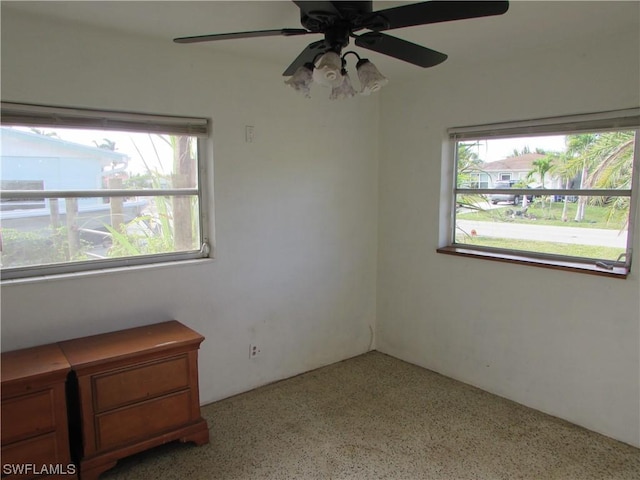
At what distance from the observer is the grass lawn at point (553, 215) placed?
8.50ft

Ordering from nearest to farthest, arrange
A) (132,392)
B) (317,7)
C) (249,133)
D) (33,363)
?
(317,7) < (33,363) < (132,392) < (249,133)

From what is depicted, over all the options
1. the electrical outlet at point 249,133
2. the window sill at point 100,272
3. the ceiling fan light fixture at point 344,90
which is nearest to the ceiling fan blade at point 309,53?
the ceiling fan light fixture at point 344,90

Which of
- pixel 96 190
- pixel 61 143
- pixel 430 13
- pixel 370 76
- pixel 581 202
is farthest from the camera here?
pixel 581 202

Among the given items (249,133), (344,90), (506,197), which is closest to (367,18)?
(344,90)

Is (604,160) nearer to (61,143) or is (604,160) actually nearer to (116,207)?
(116,207)

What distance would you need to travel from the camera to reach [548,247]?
9.48 feet

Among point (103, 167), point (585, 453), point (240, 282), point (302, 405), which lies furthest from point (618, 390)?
point (103, 167)

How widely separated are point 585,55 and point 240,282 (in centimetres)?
256

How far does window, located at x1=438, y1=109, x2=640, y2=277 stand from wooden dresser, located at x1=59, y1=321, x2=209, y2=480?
6.76ft

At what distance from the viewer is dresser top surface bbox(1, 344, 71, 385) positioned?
194 centimetres

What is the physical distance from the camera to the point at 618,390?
253 cm

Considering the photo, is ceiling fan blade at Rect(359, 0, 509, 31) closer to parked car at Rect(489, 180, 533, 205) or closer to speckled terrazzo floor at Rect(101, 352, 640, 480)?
parked car at Rect(489, 180, 533, 205)

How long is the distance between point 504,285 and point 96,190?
268cm

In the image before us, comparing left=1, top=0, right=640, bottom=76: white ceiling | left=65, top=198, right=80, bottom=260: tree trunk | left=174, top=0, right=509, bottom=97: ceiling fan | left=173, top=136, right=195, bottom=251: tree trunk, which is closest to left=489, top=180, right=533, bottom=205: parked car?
left=1, top=0, right=640, bottom=76: white ceiling
